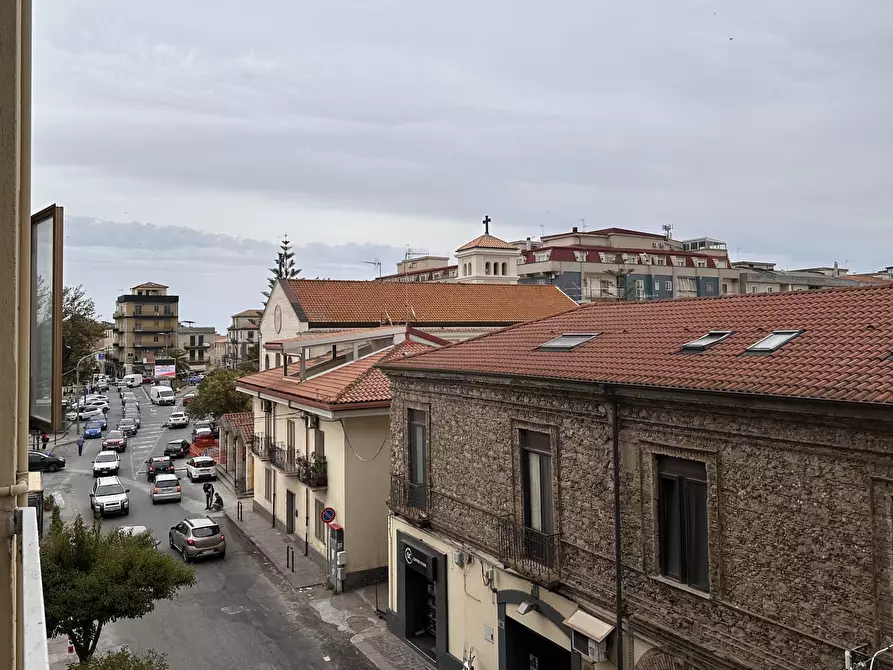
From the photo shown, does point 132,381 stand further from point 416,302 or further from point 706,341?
point 706,341

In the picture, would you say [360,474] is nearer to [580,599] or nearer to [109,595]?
[109,595]

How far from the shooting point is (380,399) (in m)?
19.2

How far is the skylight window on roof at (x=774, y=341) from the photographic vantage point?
953cm

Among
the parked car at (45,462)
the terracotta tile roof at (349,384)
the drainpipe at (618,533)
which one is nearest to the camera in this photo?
the drainpipe at (618,533)

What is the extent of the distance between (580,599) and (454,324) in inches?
1075

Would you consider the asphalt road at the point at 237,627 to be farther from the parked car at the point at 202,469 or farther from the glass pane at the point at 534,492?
the parked car at the point at 202,469

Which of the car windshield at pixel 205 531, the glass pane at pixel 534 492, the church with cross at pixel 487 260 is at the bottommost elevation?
the car windshield at pixel 205 531

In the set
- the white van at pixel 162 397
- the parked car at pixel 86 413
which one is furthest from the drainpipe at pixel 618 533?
the white van at pixel 162 397

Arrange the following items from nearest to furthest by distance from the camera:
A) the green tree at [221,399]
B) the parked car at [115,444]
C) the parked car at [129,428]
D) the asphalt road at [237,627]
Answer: the asphalt road at [237,627] < the green tree at [221,399] < the parked car at [115,444] < the parked car at [129,428]

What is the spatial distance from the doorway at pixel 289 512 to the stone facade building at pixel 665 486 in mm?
9817

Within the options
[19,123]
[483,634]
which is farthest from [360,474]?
[19,123]

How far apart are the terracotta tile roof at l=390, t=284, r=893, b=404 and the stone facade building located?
0.05 metres

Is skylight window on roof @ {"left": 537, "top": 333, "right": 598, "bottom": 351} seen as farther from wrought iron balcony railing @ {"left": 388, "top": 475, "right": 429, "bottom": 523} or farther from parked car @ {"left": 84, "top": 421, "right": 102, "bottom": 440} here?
parked car @ {"left": 84, "top": 421, "right": 102, "bottom": 440}

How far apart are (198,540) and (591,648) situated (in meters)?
15.3
